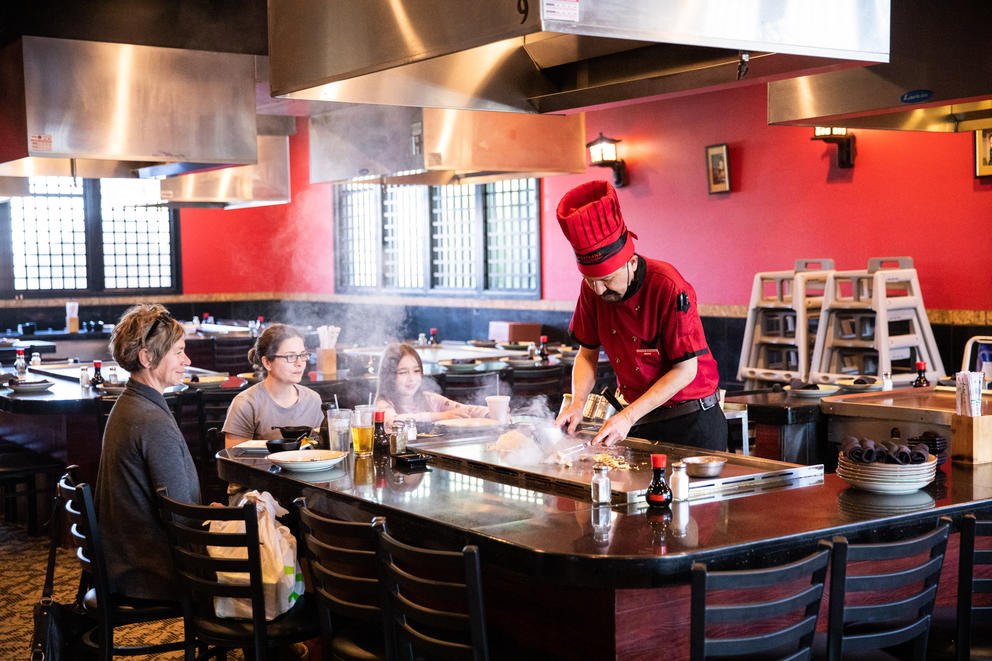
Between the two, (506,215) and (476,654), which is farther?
(506,215)

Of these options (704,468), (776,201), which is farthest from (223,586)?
(776,201)

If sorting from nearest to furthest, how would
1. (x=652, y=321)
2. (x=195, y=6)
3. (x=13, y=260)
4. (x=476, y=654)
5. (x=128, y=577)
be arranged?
(x=476, y=654)
(x=128, y=577)
(x=652, y=321)
(x=195, y=6)
(x=13, y=260)

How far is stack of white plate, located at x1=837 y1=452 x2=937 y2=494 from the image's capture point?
2.91 meters

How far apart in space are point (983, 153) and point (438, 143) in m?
3.60

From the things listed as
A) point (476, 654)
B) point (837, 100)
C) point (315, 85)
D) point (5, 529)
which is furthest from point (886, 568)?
point (5, 529)

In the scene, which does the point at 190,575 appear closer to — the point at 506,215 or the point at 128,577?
the point at 128,577

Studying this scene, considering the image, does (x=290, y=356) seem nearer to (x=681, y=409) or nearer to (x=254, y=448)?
(x=254, y=448)

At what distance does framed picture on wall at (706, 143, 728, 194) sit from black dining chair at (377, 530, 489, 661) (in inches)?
261

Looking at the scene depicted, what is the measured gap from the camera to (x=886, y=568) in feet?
9.18

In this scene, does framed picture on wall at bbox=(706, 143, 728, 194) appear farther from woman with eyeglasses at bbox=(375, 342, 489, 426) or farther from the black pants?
the black pants

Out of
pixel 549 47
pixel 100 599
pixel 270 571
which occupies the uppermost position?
pixel 549 47

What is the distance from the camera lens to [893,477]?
291cm

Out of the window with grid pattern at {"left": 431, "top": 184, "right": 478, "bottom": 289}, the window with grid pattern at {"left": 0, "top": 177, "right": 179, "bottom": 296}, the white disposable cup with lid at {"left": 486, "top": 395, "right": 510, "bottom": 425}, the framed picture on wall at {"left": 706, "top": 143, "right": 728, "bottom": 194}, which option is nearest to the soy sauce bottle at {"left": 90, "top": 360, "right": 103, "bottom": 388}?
the white disposable cup with lid at {"left": 486, "top": 395, "right": 510, "bottom": 425}

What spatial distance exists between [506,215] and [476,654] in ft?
30.1
